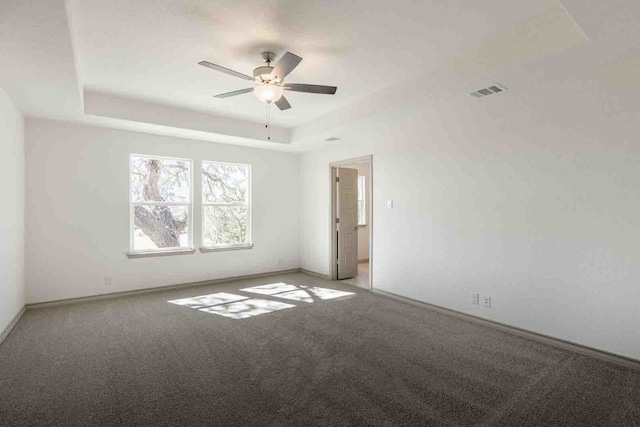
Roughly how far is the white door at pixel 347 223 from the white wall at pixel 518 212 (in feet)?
3.70

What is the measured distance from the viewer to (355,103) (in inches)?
176

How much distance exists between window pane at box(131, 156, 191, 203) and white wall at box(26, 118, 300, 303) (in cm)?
15

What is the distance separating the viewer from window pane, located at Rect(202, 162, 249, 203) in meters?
5.89

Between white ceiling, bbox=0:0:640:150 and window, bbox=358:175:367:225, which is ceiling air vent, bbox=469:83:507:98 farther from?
window, bbox=358:175:367:225

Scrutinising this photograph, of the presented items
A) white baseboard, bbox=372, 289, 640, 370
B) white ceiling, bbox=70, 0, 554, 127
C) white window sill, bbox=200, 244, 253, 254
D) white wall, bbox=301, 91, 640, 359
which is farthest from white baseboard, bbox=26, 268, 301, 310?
white baseboard, bbox=372, 289, 640, 370

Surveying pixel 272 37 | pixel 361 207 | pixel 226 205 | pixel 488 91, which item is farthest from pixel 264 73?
pixel 361 207

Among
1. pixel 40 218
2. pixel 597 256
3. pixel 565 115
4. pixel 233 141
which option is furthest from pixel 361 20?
pixel 40 218

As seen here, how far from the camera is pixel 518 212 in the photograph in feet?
11.7

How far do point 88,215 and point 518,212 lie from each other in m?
5.44

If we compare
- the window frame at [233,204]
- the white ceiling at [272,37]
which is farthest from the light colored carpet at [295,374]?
the white ceiling at [272,37]

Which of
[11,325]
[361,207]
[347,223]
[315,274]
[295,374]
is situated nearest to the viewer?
[295,374]

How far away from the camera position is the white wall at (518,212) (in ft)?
9.55

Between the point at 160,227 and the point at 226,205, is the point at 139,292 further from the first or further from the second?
the point at 226,205

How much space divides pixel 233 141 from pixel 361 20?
363 cm
